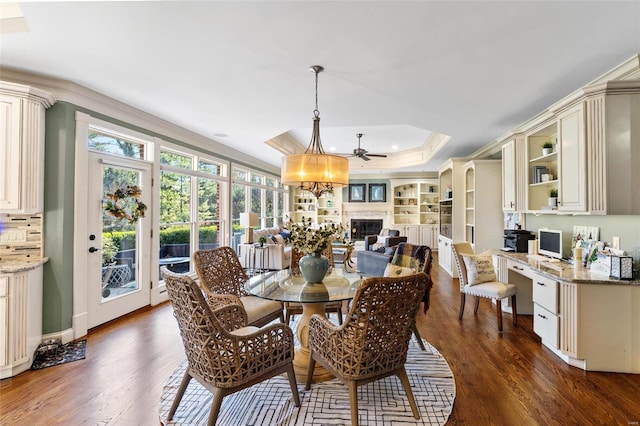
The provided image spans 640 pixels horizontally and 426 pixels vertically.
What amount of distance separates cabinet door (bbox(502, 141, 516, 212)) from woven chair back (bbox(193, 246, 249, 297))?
3.76 m

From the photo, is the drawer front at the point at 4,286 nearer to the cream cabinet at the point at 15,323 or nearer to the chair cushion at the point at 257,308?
the cream cabinet at the point at 15,323

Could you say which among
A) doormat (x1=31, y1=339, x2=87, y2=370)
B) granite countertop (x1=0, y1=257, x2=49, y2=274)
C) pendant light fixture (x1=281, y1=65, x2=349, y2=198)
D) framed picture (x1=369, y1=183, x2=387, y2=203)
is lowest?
doormat (x1=31, y1=339, x2=87, y2=370)

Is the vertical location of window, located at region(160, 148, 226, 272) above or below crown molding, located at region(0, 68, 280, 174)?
below

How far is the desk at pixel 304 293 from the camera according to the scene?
2.25 metres

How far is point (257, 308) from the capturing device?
2658 mm

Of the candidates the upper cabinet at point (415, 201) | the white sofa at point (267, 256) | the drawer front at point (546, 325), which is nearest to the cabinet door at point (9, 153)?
the white sofa at point (267, 256)

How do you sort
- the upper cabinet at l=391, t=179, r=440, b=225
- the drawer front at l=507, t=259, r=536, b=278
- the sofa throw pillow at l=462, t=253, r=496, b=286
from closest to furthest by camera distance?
the drawer front at l=507, t=259, r=536, b=278 → the sofa throw pillow at l=462, t=253, r=496, b=286 → the upper cabinet at l=391, t=179, r=440, b=225

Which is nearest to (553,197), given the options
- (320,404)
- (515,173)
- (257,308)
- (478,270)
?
(515,173)

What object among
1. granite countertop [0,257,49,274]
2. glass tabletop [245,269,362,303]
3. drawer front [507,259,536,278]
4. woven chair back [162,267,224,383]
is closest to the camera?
woven chair back [162,267,224,383]

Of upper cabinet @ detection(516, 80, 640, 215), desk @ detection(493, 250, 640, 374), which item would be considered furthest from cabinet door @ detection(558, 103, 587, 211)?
desk @ detection(493, 250, 640, 374)

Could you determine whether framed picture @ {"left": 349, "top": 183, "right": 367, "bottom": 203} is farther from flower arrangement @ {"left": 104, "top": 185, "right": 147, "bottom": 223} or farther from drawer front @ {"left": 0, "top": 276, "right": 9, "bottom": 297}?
drawer front @ {"left": 0, "top": 276, "right": 9, "bottom": 297}

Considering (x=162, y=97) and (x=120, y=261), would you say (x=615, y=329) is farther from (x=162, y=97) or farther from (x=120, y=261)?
(x=120, y=261)

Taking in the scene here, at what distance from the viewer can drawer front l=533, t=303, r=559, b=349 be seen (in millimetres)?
2668

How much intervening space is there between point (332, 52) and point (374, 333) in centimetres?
208
